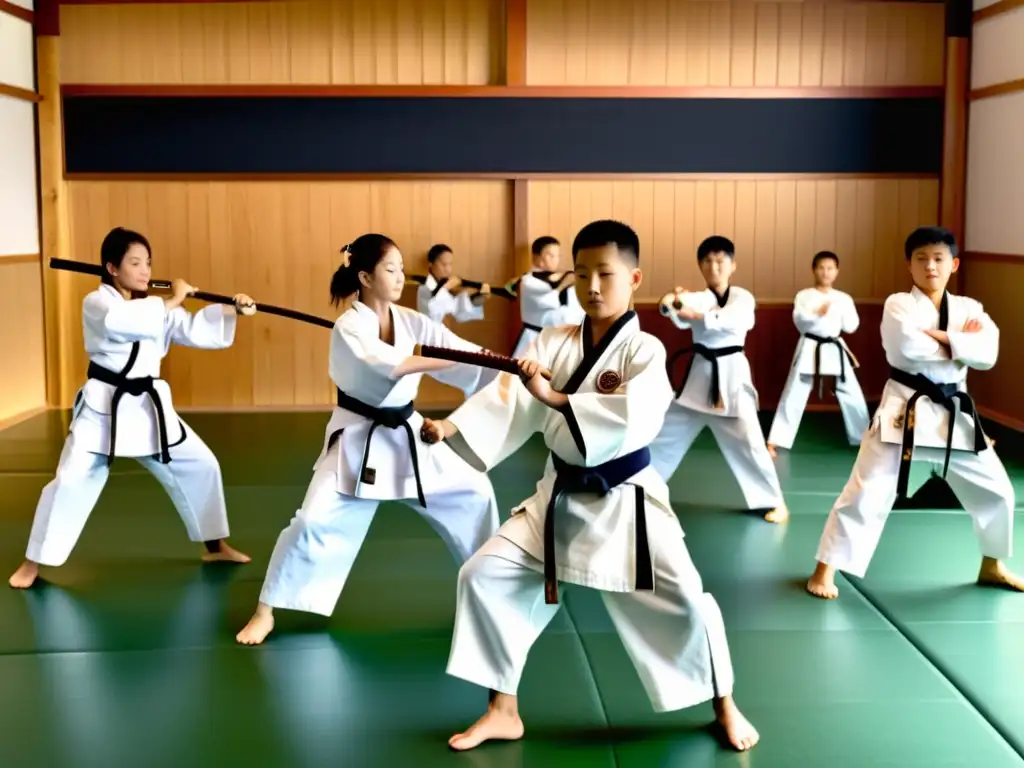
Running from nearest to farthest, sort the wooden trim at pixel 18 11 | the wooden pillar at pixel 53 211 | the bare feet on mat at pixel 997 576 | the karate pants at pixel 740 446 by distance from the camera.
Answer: the bare feet on mat at pixel 997 576
the karate pants at pixel 740 446
the wooden trim at pixel 18 11
the wooden pillar at pixel 53 211

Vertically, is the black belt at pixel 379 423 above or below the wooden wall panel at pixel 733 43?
below

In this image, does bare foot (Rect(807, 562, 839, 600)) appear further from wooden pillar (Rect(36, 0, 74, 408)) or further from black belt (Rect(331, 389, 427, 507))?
wooden pillar (Rect(36, 0, 74, 408))

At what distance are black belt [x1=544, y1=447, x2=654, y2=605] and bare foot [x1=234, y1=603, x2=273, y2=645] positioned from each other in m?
1.10

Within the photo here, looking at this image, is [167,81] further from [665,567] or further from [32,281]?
[665,567]

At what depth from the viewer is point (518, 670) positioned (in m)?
2.71

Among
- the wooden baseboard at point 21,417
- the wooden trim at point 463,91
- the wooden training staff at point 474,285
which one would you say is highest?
the wooden trim at point 463,91

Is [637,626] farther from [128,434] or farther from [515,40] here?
[515,40]

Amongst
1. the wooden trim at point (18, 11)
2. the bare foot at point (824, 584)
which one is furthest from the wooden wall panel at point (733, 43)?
the bare foot at point (824, 584)

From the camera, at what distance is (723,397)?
4898 millimetres

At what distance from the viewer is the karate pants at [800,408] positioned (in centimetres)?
630

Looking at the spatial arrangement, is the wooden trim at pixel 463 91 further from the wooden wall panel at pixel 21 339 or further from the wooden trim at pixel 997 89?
the wooden wall panel at pixel 21 339

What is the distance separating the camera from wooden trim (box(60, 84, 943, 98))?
7.75 meters

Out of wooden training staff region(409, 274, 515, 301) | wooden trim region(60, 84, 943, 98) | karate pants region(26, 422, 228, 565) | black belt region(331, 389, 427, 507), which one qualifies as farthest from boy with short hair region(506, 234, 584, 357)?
black belt region(331, 389, 427, 507)

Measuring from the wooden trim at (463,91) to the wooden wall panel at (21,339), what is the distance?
49.2 inches
